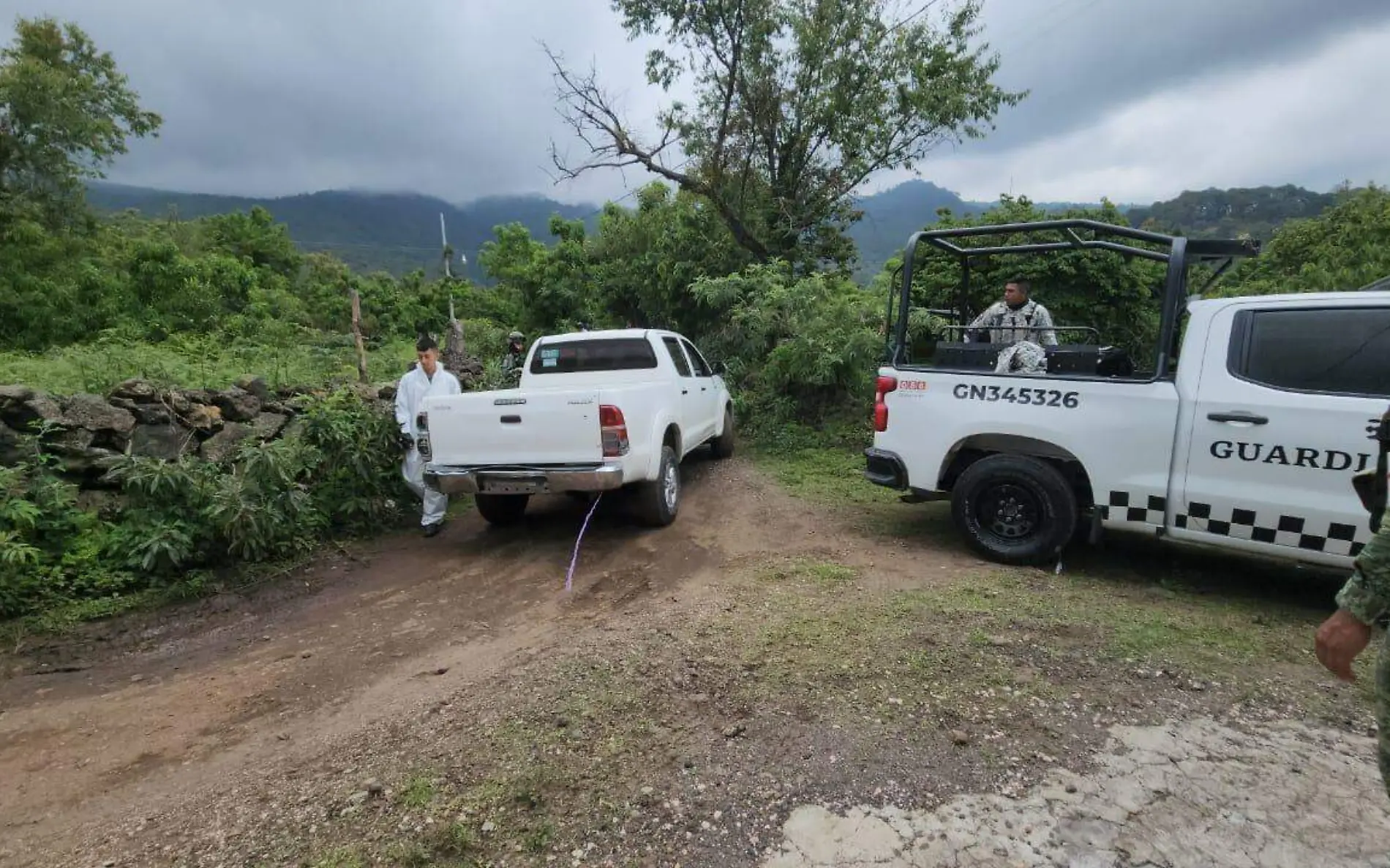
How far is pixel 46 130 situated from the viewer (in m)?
17.7

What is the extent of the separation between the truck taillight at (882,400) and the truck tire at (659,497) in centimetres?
183

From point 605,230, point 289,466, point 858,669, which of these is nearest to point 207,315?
point 605,230

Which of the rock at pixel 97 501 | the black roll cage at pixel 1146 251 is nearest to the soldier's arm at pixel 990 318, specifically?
the black roll cage at pixel 1146 251

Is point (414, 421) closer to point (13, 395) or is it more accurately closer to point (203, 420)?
point (203, 420)

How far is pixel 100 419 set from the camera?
529 cm

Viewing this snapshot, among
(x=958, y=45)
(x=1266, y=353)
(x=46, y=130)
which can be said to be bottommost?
(x=1266, y=353)

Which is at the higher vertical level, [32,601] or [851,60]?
[851,60]

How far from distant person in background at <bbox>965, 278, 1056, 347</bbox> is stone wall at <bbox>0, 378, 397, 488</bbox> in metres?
5.54

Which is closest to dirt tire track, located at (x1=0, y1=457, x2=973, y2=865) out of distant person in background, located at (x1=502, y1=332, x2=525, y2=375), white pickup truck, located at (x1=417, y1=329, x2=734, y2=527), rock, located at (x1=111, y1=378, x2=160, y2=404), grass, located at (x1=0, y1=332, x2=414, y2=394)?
white pickup truck, located at (x1=417, y1=329, x2=734, y2=527)

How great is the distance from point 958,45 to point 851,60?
2692 mm

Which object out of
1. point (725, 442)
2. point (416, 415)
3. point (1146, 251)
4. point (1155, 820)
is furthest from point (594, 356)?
point (1155, 820)

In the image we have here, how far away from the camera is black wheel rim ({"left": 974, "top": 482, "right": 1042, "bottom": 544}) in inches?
176

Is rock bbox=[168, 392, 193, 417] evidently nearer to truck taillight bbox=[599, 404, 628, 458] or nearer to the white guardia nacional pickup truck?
truck taillight bbox=[599, 404, 628, 458]

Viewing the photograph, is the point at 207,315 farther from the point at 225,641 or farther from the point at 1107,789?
the point at 1107,789
